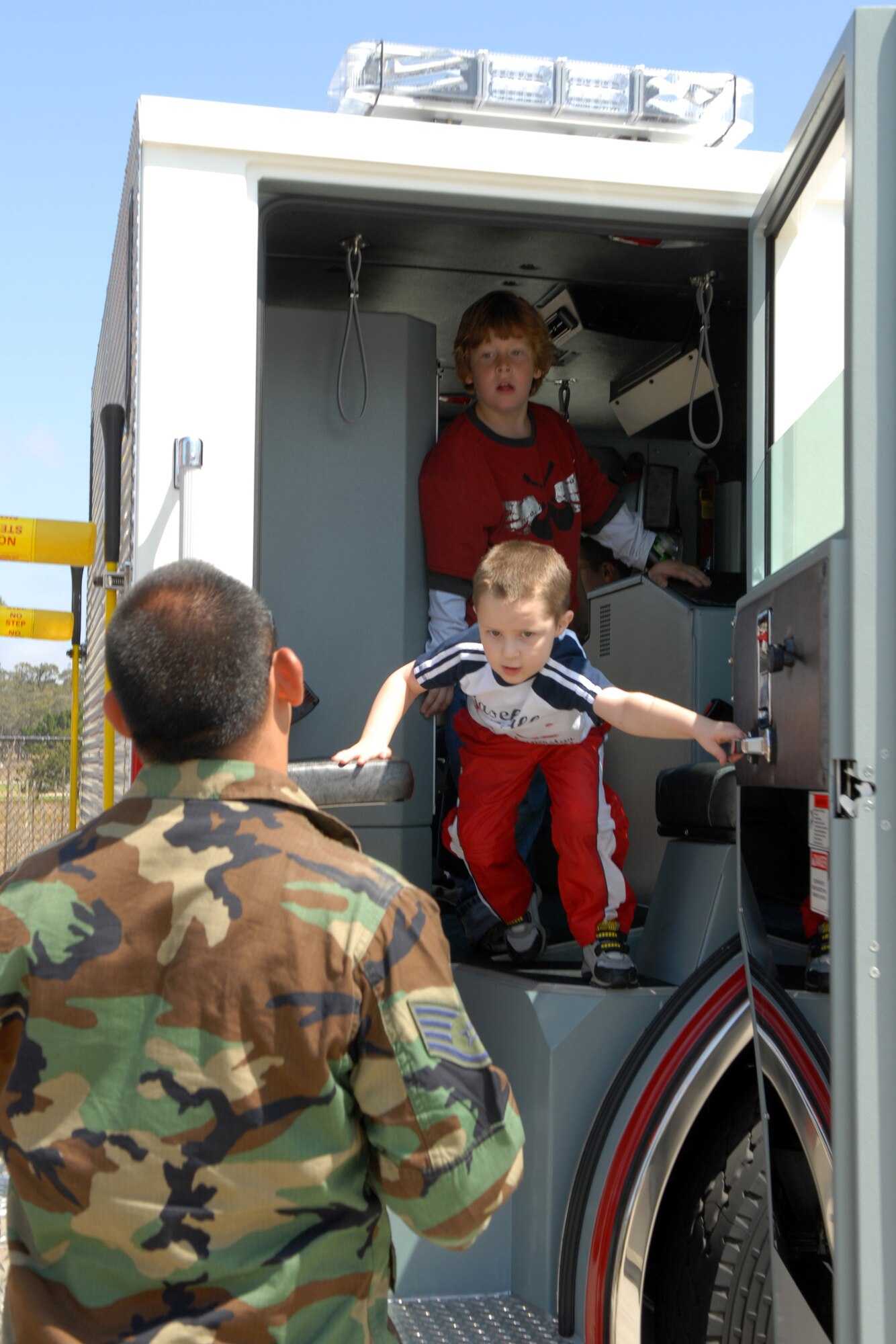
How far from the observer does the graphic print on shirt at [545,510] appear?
3.41 metres

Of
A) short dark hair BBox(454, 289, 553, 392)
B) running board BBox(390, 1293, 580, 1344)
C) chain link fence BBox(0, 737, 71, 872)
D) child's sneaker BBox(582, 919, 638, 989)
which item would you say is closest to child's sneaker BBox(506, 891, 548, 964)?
child's sneaker BBox(582, 919, 638, 989)

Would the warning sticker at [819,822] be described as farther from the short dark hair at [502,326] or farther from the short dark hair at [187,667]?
the short dark hair at [502,326]

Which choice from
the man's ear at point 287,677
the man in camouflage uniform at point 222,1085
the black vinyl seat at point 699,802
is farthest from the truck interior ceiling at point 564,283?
the man in camouflage uniform at point 222,1085

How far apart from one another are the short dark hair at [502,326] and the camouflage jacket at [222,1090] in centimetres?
241

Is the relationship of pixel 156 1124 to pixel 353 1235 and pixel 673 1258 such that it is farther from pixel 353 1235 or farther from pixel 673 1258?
pixel 673 1258

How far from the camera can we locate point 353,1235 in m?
1.22

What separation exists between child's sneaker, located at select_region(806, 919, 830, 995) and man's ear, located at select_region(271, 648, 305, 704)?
3.34 feet

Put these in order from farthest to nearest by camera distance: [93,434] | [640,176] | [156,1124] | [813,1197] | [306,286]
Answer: [93,434] → [306,286] → [640,176] → [813,1197] → [156,1124]

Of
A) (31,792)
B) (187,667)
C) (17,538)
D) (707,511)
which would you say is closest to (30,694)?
(31,792)

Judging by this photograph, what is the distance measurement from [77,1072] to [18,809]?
38.0 feet

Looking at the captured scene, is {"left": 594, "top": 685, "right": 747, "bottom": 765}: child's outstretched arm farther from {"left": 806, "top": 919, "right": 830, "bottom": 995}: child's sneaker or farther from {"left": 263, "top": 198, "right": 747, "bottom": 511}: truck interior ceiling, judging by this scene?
{"left": 263, "top": 198, "right": 747, "bottom": 511}: truck interior ceiling

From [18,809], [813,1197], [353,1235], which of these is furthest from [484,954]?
[18,809]

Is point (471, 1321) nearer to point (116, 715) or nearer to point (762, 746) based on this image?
point (762, 746)

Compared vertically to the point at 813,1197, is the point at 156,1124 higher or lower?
higher
